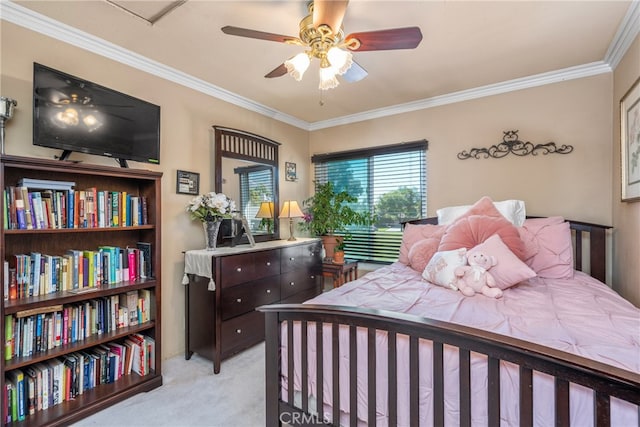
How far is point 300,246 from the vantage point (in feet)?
10.6

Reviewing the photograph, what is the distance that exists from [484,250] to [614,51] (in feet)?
6.29

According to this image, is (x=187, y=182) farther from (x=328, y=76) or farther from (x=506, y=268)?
(x=506, y=268)

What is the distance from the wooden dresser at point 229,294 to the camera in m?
2.35

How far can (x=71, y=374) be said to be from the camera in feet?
6.07

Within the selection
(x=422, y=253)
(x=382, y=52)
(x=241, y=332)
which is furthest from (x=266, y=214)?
(x=382, y=52)

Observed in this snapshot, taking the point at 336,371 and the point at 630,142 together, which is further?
the point at 630,142

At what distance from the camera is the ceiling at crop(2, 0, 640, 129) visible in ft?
5.87

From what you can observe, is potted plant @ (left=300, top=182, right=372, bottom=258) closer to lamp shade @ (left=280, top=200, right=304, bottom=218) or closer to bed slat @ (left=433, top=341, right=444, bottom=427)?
lamp shade @ (left=280, top=200, right=304, bottom=218)

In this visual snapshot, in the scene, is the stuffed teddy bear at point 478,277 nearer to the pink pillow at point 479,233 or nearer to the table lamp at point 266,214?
the pink pillow at point 479,233

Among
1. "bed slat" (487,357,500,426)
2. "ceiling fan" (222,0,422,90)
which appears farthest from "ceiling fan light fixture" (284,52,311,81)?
"bed slat" (487,357,500,426)

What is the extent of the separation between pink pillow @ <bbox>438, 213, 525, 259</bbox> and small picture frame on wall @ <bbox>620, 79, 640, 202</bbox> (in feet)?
2.39

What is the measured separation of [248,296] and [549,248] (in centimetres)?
248

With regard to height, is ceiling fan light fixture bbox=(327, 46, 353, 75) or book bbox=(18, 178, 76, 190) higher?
ceiling fan light fixture bbox=(327, 46, 353, 75)

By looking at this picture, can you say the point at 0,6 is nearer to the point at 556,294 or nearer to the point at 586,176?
the point at 556,294
